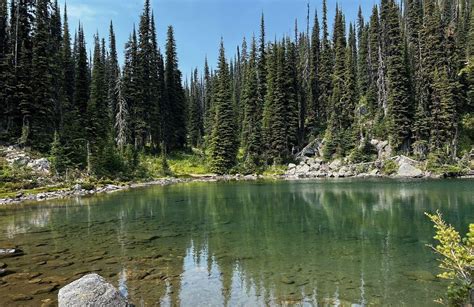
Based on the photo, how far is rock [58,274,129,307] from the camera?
8297 millimetres

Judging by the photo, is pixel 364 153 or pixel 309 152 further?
pixel 309 152

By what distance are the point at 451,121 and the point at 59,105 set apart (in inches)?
2270

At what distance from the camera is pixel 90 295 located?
8359 mm

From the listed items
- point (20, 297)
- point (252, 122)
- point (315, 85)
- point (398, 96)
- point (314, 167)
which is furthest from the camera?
point (315, 85)

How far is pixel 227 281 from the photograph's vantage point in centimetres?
1208

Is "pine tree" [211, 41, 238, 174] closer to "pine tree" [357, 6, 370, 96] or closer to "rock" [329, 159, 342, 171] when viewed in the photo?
"rock" [329, 159, 342, 171]

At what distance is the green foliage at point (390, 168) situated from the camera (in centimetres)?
5675

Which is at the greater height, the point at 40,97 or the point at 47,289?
the point at 40,97

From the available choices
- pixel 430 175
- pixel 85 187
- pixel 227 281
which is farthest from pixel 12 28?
pixel 430 175

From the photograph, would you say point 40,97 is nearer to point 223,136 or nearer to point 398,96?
point 223,136

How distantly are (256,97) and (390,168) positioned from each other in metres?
31.4

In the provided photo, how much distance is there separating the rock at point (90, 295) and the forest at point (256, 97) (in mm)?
38173

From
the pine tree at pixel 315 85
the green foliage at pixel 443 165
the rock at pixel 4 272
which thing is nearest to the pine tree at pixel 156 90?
the pine tree at pixel 315 85

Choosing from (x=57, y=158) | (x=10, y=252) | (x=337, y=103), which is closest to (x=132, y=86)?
(x=57, y=158)
